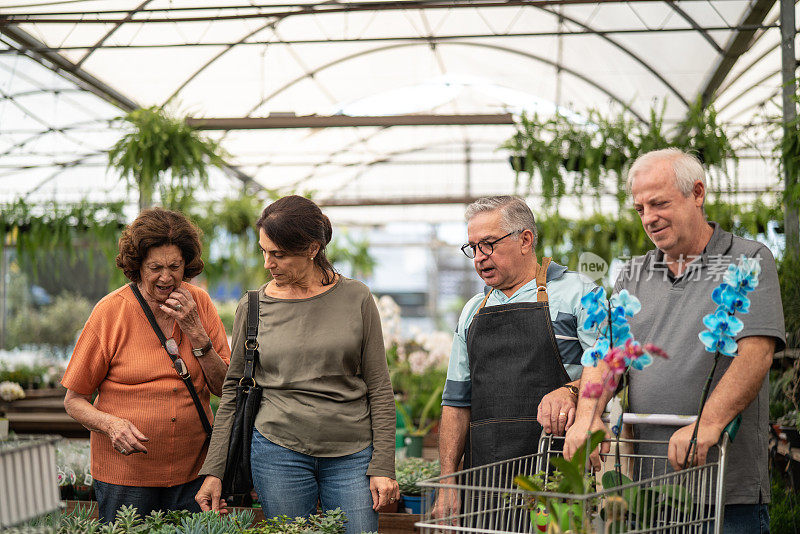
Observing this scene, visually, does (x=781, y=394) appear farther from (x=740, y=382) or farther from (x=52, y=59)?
(x=52, y=59)

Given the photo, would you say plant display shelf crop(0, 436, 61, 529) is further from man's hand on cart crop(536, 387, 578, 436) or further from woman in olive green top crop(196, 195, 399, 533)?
man's hand on cart crop(536, 387, 578, 436)

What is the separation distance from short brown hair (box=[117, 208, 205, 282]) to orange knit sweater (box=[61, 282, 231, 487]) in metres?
0.13

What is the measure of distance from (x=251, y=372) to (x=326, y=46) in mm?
9016

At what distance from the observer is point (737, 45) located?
7.96 metres

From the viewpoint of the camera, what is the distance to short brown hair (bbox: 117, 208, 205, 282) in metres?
2.41

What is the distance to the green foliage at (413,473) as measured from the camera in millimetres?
3318

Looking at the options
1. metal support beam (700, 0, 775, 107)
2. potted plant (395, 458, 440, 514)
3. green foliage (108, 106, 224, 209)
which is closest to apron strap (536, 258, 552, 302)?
potted plant (395, 458, 440, 514)

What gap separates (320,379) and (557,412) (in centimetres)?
69

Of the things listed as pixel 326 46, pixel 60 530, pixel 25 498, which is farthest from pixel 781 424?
pixel 326 46

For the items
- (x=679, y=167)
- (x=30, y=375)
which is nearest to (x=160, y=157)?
(x=679, y=167)

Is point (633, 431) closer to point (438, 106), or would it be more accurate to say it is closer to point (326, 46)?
point (326, 46)

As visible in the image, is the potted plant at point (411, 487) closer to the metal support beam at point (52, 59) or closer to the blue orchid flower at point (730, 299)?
the blue orchid flower at point (730, 299)

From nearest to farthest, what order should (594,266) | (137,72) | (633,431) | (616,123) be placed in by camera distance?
1. (633,431)
2. (594,266)
3. (616,123)
4. (137,72)

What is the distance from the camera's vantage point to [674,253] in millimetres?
1843
